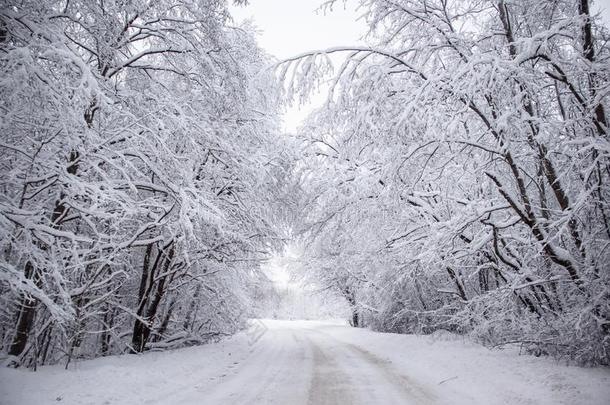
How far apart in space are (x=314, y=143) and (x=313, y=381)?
614 cm

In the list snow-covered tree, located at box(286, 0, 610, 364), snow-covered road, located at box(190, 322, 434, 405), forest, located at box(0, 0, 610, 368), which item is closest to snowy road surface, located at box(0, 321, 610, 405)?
snow-covered road, located at box(190, 322, 434, 405)

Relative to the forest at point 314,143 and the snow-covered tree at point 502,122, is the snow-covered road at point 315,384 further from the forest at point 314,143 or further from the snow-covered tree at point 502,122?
the snow-covered tree at point 502,122

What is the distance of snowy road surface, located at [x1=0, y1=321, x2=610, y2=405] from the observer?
17.2 feet

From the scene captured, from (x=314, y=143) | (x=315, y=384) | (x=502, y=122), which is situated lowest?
(x=315, y=384)

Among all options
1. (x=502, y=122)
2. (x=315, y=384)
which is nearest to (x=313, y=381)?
(x=315, y=384)

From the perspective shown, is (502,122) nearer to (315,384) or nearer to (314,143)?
(315,384)

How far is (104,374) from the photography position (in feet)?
20.7

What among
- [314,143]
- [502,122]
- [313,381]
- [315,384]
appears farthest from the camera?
[314,143]

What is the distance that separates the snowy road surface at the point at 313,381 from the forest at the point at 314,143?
682mm

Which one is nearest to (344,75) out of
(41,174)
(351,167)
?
(351,167)

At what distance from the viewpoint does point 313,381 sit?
691cm

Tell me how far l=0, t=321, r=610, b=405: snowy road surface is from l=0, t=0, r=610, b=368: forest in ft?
2.24

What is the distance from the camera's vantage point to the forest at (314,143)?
4770mm

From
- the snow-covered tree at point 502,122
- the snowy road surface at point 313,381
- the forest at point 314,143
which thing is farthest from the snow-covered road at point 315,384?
the snow-covered tree at point 502,122
